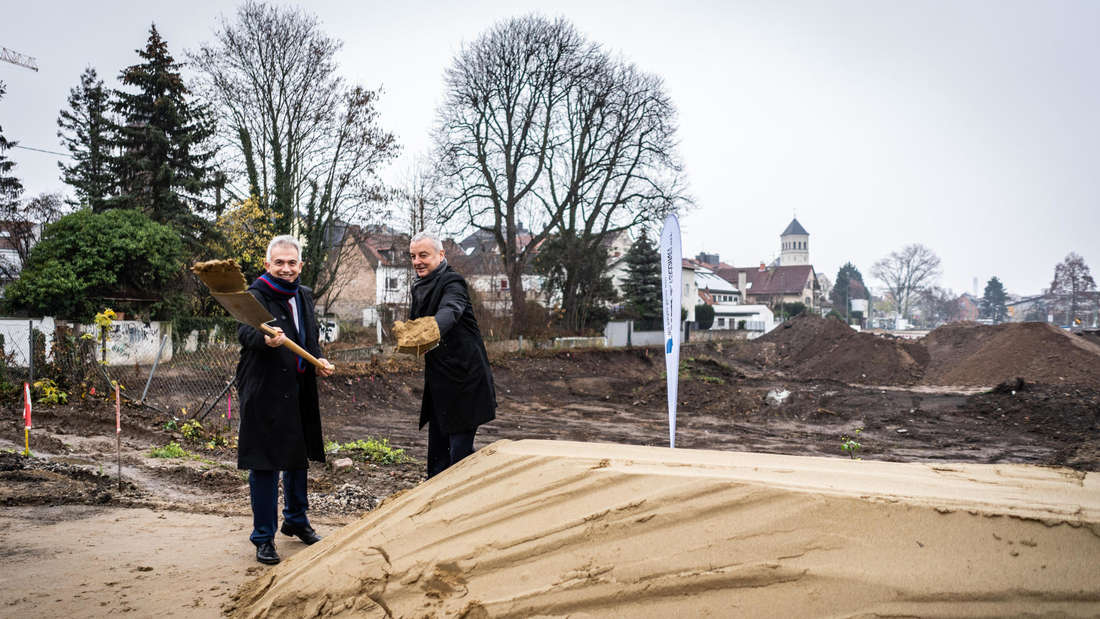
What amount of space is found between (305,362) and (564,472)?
189cm

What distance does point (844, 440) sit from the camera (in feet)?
37.3

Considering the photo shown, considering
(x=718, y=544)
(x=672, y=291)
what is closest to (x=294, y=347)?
(x=718, y=544)

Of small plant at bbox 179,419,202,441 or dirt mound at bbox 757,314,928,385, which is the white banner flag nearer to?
small plant at bbox 179,419,202,441

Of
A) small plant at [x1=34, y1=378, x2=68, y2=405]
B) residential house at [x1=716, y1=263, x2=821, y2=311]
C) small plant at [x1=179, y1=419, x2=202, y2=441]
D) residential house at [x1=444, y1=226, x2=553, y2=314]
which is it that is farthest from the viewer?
residential house at [x1=716, y1=263, x2=821, y2=311]

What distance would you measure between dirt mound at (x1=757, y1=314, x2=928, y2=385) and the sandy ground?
22.3 m

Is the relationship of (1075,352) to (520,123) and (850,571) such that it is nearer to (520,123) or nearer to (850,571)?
(520,123)

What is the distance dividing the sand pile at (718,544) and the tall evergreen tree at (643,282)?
3525 centimetres

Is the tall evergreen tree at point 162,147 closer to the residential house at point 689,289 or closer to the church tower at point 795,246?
the residential house at point 689,289

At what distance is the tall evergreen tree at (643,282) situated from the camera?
37.9 m

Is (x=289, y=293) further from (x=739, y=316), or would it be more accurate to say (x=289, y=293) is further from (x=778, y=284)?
(x=778, y=284)

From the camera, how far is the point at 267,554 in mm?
3369

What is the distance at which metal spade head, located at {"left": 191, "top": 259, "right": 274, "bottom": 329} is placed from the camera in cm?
306

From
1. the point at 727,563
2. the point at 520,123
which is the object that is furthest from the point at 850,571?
the point at 520,123

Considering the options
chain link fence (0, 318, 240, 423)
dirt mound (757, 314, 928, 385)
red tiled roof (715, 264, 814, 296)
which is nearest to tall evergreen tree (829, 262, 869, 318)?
red tiled roof (715, 264, 814, 296)
